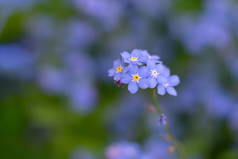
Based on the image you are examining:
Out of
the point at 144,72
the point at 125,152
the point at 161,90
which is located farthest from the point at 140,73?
the point at 125,152

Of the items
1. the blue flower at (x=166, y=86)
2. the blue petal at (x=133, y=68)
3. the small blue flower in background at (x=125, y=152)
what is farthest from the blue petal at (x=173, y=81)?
the small blue flower in background at (x=125, y=152)

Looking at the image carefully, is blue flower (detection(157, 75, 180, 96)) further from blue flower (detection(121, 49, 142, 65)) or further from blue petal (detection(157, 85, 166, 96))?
blue flower (detection(121, 49, 142, 65))

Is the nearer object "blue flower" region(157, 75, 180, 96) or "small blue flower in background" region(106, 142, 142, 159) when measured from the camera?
"blue flower" region(157, 75, 180, 96)

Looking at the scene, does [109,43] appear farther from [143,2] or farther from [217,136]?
[217,136]

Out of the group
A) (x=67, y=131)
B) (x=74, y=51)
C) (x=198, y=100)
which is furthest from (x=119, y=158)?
(x=74, y=51)

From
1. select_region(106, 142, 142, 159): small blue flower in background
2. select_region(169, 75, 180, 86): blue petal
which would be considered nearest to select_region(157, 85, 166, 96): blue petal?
select_region(169, 75, 180, 86): blue petal

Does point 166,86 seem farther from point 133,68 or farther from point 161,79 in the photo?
point 133,68

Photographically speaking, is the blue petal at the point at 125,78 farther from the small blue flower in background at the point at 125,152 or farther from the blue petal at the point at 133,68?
the small blue flower in background at the point at 125,152
